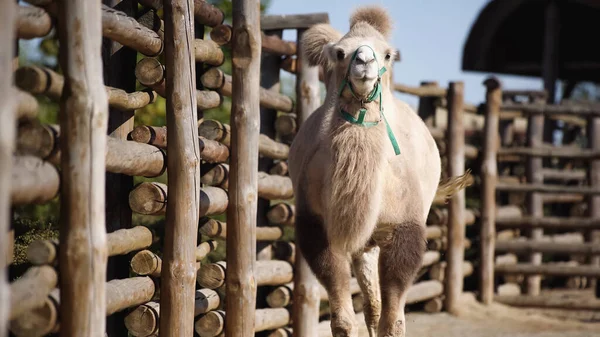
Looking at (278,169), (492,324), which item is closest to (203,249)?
(278,169)

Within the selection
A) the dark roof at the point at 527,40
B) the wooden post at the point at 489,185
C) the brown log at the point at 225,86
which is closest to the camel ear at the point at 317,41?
the brown log at the point at 225,86

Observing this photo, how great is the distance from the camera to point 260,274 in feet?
20.9

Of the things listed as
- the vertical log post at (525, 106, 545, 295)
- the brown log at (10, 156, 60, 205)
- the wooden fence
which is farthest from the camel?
the vertical log post at (525, 106, 545, 295)

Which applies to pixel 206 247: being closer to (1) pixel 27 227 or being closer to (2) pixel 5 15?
(1) pixel 27 227

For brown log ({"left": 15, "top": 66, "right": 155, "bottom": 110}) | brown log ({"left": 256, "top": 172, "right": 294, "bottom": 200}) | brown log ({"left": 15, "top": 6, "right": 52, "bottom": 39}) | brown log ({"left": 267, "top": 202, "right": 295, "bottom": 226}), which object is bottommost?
brown log ({"left": 267, "top": 202, "right": 295, "bottom": 226})

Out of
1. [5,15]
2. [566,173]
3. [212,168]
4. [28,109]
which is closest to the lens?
[5,15]

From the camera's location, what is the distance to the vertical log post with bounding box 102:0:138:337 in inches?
186

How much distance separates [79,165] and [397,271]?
87.7 inches

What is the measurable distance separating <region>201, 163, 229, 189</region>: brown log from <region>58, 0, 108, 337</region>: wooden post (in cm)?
224

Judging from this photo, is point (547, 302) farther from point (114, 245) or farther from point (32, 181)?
point (32, 181)

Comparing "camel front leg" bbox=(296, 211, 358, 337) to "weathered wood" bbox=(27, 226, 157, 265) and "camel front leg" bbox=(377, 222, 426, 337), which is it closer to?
"camel front leg" bbox=(377, 222, 426, 337)

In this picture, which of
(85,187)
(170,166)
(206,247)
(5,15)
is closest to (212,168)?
(206,247)

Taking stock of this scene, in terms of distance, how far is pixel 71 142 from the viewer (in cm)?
346

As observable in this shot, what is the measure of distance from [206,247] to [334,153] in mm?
1223
